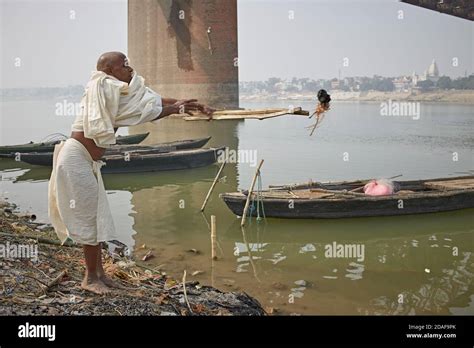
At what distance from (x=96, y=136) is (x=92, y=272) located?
1160 millimetres

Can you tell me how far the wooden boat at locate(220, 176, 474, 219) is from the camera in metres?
10.8

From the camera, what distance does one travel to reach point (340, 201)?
10.8 metres

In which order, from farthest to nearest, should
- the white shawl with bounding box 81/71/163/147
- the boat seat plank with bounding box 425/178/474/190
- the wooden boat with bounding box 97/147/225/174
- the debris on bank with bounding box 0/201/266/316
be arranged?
the wooden boat with bounding box 97/147/225/174 < the boat seat plank with bounding box 425/178/474/190 < the debris on bank with bounding box 0/201/266/316 < the white shawl with bounding box 81/71/163/147

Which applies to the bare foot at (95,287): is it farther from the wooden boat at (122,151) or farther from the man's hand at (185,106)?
the wooden boat at (122,151)

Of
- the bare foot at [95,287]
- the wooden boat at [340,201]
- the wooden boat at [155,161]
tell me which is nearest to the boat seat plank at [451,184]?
the wooden boat at [340,201]

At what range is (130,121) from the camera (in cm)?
422

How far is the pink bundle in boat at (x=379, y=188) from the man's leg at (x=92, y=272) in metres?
7.77

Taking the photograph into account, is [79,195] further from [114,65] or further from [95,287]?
[114,65]

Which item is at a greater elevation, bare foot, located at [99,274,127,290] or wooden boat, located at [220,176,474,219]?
bare foot, located at [99,274,127,290]

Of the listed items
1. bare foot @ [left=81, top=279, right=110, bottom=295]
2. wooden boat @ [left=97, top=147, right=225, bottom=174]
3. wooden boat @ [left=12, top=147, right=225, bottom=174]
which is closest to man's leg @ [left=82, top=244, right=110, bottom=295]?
bare foot @ [left=81, top=279, right=110, bottom=295]

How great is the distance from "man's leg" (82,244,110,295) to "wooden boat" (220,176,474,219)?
6.33 meters

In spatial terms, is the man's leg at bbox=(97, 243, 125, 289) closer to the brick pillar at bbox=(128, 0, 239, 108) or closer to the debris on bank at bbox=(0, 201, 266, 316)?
the debris on bank at bbox=(0, 201, 266, 316)
